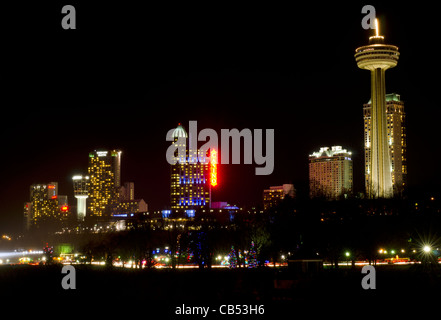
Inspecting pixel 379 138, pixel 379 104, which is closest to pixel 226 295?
pixel 379 138

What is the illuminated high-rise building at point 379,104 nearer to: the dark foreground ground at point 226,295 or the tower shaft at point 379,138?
the tower shaft at point 379,138

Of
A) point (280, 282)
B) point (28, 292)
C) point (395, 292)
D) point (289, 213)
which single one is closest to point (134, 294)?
point (28, 292)

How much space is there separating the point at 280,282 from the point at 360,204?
51439mm

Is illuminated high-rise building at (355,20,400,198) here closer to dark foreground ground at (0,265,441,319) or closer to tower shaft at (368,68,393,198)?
tower shaft at (368,68,393,198)

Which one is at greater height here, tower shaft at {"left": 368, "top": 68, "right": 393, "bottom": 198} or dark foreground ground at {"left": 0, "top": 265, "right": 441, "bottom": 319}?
tower shaft at {"left": 368, "top": 68, "right": 393, "bottom": 198}

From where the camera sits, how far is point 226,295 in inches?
1944

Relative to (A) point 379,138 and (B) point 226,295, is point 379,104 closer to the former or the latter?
(A) point 379,138

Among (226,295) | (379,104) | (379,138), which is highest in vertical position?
(379,104)

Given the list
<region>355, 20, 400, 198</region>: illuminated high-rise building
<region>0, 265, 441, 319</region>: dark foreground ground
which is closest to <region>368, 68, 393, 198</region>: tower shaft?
<region>355, 20, 400, 198</region>: illuminated high-rise building

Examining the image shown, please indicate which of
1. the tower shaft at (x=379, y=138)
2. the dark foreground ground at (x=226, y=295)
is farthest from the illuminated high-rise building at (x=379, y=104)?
the dark foreground ground at (x=226, y=295)

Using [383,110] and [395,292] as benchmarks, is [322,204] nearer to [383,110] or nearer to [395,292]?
[395,292]

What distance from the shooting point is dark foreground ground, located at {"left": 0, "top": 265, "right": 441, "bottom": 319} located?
4313 centimetres
